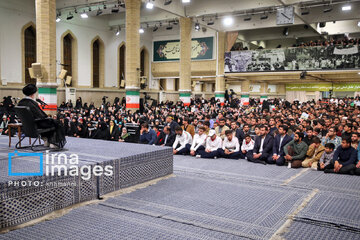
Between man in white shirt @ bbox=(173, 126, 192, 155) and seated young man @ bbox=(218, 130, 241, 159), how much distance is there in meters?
0.87

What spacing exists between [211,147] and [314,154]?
7.22 feet

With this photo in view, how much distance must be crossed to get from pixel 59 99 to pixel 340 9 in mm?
16228

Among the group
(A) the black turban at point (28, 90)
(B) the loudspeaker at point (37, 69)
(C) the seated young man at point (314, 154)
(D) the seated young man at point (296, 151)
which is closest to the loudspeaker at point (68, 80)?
(B) the loudspeaker at point (37, 69)

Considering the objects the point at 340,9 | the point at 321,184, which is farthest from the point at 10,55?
the point at 340,9

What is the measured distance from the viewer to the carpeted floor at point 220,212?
9.96 ft

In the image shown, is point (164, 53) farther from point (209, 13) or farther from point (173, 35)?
point (209, 13)

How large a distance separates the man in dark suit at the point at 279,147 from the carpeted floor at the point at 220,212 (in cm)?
110

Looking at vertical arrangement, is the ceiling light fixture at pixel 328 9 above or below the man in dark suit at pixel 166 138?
above

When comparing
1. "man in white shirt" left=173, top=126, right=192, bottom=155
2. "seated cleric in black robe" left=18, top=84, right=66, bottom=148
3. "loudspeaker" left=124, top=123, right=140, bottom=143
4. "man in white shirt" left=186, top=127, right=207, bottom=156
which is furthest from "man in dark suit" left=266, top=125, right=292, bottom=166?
"seated cleric in black robe" left=18, top=84, right=66, bottom=148

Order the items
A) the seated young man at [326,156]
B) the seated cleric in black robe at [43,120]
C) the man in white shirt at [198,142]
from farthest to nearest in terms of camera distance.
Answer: the man in white shirt at [198,142] < the seated young man at [326,156] < the seated cleric in black robe at [43,120]

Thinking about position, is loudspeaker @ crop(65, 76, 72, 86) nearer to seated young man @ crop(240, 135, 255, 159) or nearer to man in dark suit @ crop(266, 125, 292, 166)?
seated young man @ crop(240, 135, 255, 159)

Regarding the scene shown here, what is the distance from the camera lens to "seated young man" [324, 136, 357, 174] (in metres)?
5.69

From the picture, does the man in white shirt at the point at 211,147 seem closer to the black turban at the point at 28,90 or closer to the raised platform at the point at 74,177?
the raised platform at the point at 74,177

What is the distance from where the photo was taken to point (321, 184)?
5.00m
